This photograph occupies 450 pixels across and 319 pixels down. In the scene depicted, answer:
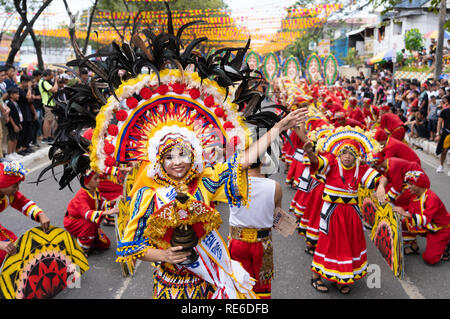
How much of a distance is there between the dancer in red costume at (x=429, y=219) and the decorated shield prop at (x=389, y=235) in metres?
0.37

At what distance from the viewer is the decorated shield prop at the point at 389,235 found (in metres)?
4.48

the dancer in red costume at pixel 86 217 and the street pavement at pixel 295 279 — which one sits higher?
the dancer in red costume at pixel 86 217

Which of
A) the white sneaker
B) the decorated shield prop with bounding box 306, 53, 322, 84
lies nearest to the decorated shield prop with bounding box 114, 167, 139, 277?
the white sneaker

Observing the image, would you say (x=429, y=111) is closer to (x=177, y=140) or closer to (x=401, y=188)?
(x=401, y=188)

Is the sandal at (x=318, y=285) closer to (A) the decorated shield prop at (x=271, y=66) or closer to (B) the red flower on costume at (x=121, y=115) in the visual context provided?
(B) the red flower on costume at (x=121, y=115)

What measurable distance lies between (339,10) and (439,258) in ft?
48.3

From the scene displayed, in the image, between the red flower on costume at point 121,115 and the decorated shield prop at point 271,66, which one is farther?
the decorated shield prop at point 271,66

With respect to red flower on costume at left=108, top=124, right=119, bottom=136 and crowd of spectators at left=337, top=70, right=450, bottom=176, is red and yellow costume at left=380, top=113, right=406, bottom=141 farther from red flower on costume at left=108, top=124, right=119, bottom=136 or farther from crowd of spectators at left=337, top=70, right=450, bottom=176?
red flower on costume at left=108, top=124, right=119, bottom=136

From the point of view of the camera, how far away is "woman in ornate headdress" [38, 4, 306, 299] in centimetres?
253

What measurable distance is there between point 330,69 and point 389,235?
535 inches

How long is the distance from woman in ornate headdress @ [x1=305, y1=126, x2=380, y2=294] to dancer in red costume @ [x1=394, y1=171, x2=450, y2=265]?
36.9 inches

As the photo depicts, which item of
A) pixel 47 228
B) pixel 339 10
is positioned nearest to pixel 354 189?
pixel 47 228

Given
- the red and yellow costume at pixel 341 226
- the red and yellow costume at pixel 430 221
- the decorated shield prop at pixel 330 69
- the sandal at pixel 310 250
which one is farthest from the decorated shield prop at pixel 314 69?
the red and yellow costume at pixel 341 226

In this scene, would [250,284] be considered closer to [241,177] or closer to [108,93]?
[241,177]
